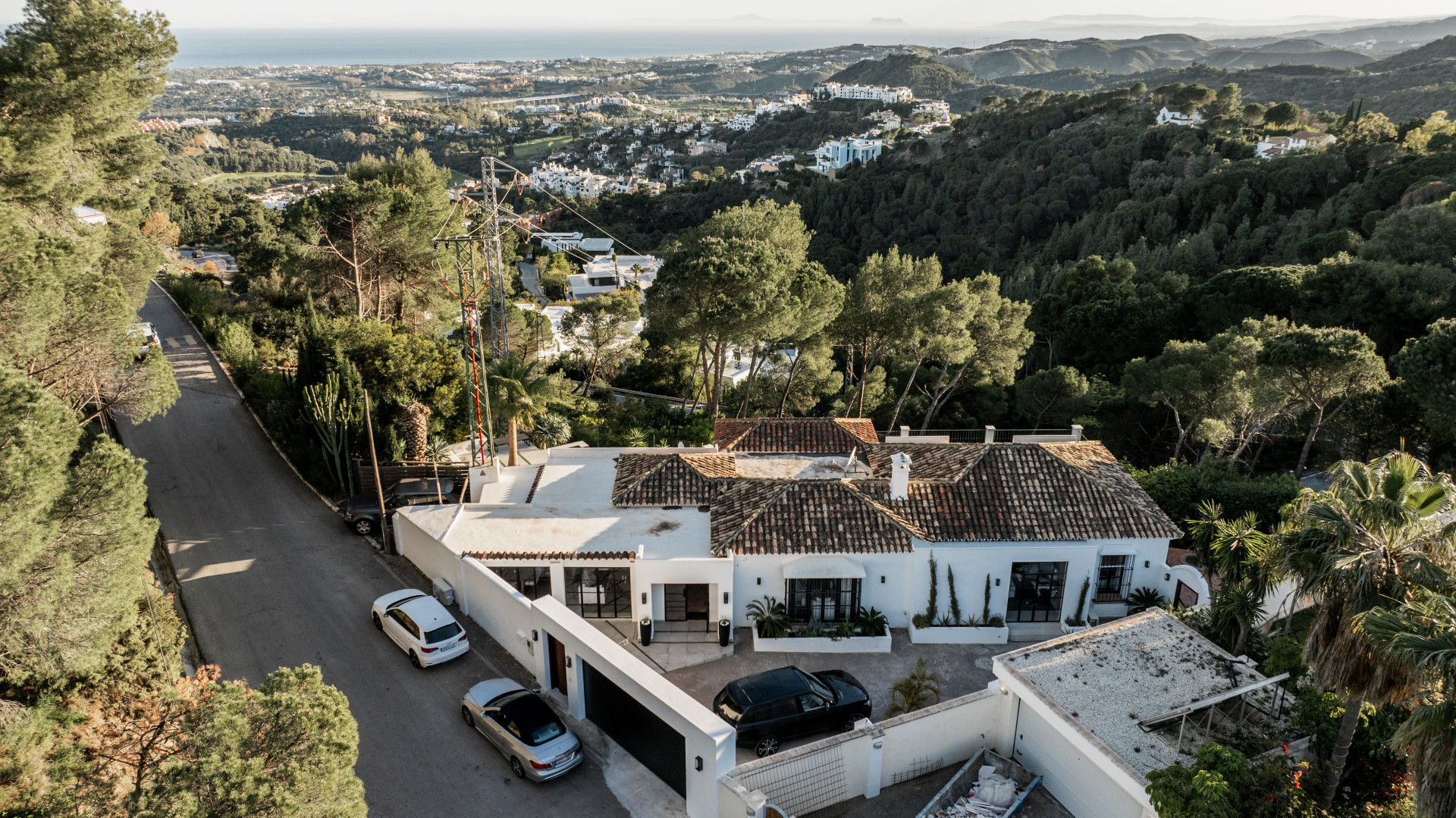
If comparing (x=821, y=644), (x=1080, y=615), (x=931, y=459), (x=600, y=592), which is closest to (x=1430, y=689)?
(x=1080, y=615)

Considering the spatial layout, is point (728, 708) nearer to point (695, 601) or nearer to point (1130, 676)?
point (695, 601)

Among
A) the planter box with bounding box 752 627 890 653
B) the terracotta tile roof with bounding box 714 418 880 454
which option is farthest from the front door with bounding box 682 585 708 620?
the terracotta tile roof with bounding box 714 418 880 454

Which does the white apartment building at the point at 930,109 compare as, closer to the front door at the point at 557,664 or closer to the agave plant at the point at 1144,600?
the agave plant at the point at 1144,600

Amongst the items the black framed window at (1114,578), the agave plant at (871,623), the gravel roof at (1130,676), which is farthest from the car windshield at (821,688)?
the black framed window at (1114,578)

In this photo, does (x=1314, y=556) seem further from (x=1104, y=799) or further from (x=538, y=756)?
(x=538, y=756)

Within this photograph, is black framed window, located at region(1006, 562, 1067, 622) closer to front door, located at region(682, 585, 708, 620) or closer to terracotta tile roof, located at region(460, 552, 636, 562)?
front door, located at region(682, 585, 708, 620)

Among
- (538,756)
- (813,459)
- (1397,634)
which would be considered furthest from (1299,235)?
(538,756)
